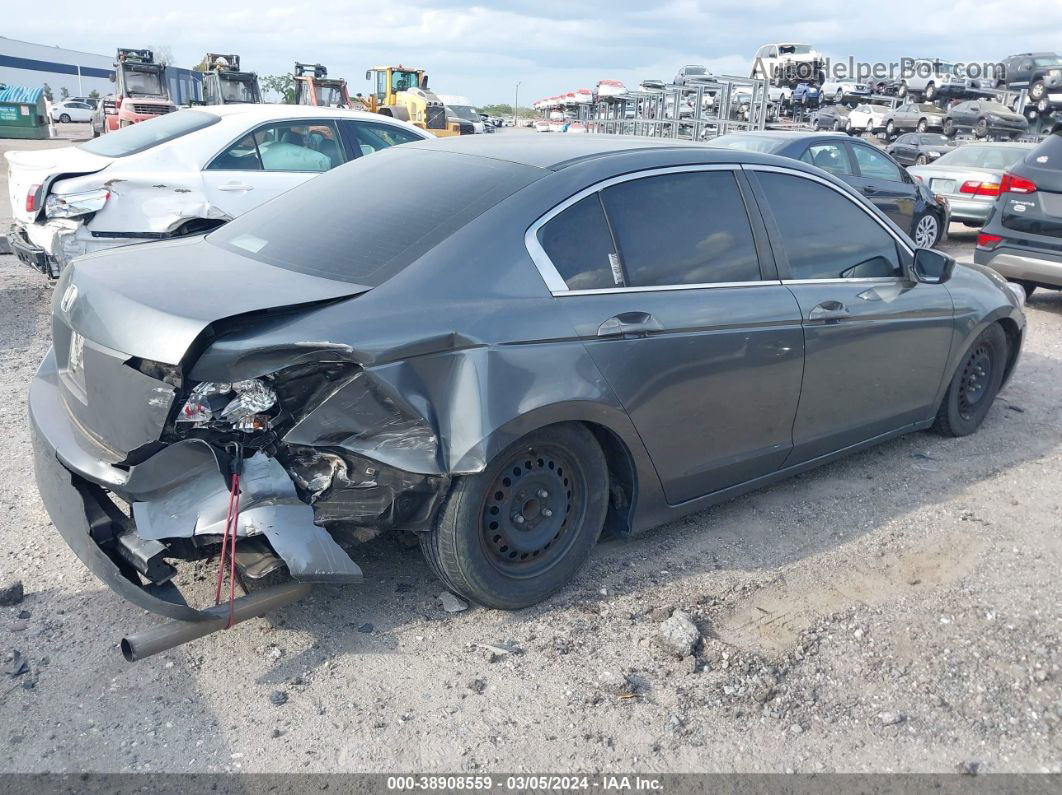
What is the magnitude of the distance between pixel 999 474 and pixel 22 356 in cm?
637

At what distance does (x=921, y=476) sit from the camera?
499 centimetres

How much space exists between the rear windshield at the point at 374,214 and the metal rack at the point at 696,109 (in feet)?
50.9

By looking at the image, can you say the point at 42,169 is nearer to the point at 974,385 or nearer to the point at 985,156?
the point at 974,385

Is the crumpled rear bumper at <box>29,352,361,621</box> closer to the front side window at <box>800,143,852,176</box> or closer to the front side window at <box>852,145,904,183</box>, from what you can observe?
the front side window at <box>800,143,852,176</box>

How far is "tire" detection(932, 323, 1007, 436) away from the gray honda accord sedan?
3.66 ft

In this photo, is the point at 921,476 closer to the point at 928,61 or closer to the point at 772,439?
the point at 772,439

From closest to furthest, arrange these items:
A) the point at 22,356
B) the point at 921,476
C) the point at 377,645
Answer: the point at 377,645
the point at 921,476
the point at 22,356

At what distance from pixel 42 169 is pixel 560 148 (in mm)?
5613

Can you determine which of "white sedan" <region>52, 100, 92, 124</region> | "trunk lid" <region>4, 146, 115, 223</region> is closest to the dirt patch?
"trunk lid" <region>4, 146, 115, 223</region>

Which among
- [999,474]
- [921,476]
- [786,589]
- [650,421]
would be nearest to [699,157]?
[650,421]

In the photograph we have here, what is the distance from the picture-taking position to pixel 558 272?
3406 millimetres

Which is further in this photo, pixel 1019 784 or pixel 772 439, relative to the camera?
pixel 772 439

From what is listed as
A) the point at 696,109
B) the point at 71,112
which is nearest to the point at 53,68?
the point at 71,112

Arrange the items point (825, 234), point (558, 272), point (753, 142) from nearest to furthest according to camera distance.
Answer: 1. point (558, 272)
2. point (825, 234)
3. point (753, 142)
